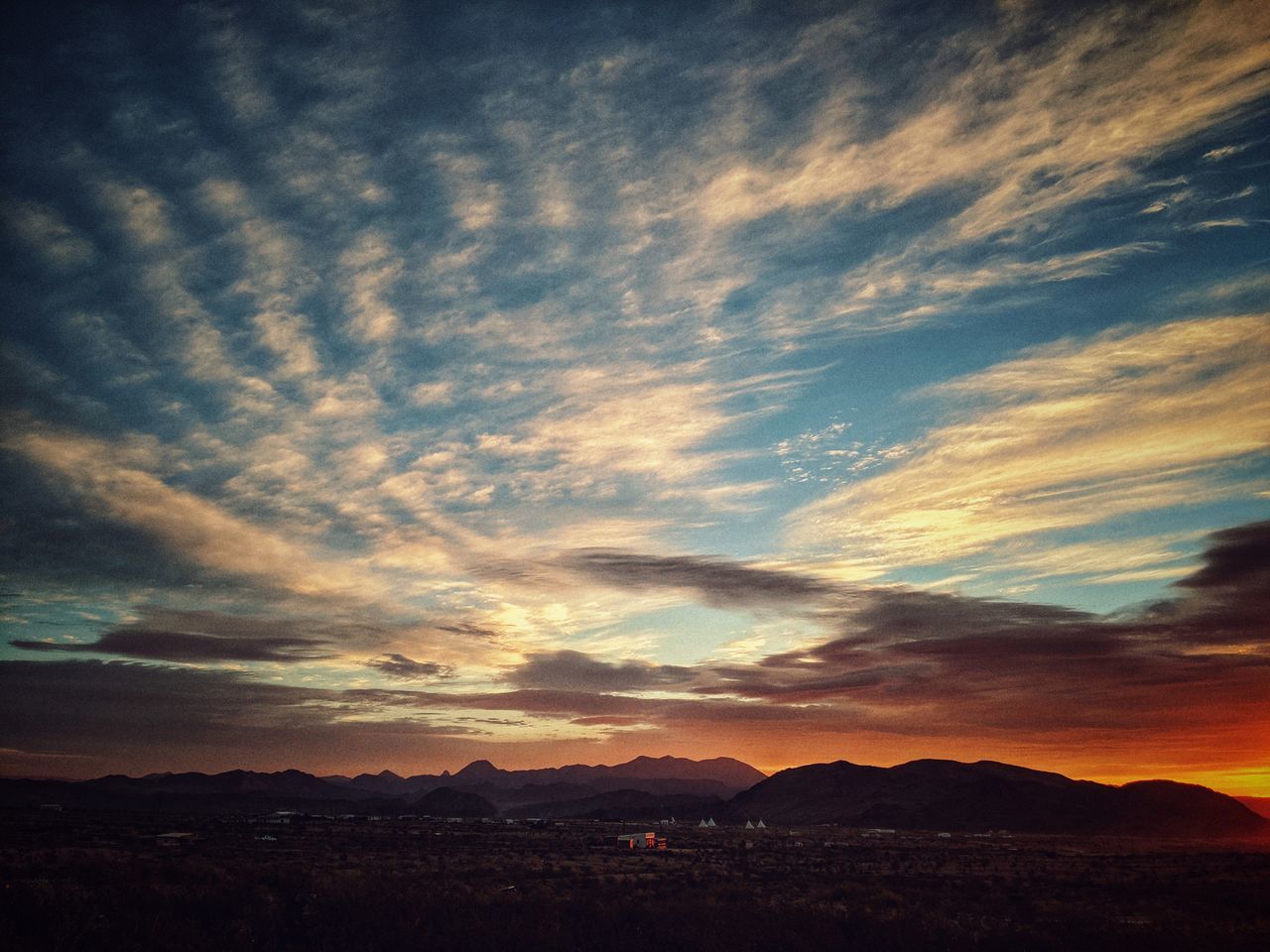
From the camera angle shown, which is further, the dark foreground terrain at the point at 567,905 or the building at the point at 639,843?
the building at the point at 639,843

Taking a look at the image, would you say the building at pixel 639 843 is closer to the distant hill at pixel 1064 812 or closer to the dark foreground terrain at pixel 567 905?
the dark foreground terrain at pixel 567 905

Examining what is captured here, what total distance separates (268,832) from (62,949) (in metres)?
59.0

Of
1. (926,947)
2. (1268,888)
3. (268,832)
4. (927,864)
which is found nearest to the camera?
(926,947)

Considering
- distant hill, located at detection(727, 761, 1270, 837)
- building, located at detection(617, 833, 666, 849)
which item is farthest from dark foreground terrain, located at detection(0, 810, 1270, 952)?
distant hill, located at detection(727, 761, 1270, 837)

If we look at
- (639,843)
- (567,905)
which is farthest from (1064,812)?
(567,905)

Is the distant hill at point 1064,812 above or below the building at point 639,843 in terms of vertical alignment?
above

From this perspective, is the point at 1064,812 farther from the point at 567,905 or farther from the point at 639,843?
the point at 567,905

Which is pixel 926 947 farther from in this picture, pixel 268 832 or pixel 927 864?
pixel 268 832

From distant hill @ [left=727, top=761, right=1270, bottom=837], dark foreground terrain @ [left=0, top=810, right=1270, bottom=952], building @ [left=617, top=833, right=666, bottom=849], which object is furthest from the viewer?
distant hill @ [left=727, top=761, right=1270, bottom=837]

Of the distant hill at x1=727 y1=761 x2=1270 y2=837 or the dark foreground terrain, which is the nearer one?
the dark foreground terrain

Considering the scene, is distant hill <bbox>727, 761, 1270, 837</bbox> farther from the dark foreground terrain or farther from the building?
the dark foreground terrain

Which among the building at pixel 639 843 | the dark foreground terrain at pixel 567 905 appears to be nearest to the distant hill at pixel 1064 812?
the building at pixel 639 843

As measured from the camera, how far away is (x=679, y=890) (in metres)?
48.4

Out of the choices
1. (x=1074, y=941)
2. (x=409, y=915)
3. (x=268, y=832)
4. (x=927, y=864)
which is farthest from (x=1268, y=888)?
(x=268, y=832)
